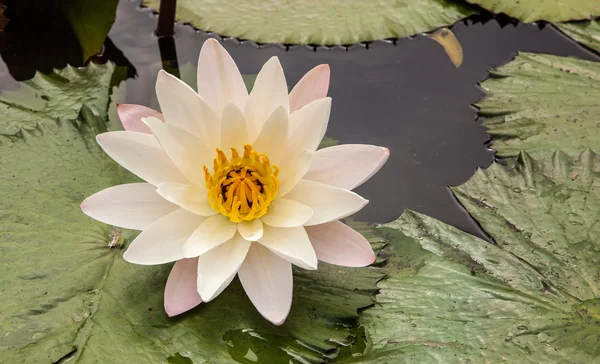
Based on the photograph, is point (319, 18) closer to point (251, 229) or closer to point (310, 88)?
point (310, 88)

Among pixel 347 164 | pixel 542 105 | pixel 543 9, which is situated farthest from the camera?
pixel 543 9

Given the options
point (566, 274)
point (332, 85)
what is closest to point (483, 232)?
point (566, 274)

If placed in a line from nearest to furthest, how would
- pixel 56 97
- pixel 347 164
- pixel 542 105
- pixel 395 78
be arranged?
pixel 347 164, pixel 56 97, pixel 542 105, pixel 395 78

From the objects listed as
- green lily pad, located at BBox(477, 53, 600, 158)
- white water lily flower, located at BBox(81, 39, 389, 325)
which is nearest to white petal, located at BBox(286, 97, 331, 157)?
white water lily flower, located at BBox(81, 39, 389, 325)

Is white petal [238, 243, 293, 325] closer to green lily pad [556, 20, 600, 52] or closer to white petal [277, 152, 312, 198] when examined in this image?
white petal [277, 152, 312, 198]

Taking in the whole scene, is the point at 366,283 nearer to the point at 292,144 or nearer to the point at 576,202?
the point at 292,144

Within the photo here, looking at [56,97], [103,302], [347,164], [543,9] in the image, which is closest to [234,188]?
[347,164]
